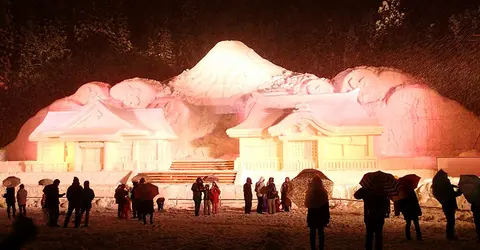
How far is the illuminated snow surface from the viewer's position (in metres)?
33.9

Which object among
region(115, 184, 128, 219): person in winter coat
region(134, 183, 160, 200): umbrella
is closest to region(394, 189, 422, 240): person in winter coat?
region(134, 183, 160, 200): umbrella

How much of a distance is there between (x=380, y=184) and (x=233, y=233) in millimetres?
4629

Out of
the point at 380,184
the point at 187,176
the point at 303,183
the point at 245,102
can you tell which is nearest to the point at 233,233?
the point at 303,183

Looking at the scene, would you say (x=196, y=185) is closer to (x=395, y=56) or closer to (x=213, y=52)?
(x=213, y=52)

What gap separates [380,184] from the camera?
8594 millimetres

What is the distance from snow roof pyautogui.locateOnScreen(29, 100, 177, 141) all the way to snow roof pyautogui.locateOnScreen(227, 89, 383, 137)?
6.29m

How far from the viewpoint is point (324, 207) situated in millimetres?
8820

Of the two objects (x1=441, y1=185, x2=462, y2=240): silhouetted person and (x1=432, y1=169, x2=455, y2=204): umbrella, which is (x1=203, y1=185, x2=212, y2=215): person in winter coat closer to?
(x1=432, y1=169, x2=455, y2=204): umbrella

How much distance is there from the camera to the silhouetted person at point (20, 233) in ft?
9.87

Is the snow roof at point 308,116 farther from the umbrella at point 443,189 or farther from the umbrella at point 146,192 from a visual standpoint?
the umbrella at point 443,189

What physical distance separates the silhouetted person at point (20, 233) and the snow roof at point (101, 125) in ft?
86.3

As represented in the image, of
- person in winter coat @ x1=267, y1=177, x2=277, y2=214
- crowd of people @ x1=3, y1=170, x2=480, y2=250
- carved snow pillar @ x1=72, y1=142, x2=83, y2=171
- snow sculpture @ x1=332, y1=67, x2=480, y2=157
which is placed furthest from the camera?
snow sculpture @ x1=332, y1=67, x2=480, y2=157

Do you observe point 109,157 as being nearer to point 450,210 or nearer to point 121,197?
point 121,197

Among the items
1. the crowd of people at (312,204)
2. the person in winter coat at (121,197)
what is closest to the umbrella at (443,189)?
the crowd of people at (312,204)
